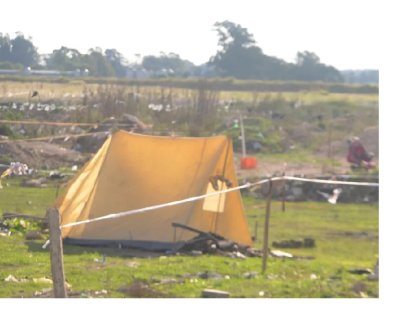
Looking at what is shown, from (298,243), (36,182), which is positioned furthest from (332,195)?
(36,182)

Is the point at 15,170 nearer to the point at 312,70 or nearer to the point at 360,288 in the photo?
the point at 312,70

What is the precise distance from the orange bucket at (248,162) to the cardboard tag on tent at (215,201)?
31 centimetres

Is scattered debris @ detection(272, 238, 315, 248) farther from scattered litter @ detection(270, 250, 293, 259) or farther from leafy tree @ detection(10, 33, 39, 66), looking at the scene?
leafy tree @ detection(10, 33, 39, 66)

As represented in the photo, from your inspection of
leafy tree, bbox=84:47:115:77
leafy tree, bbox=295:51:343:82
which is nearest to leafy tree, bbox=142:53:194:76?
leafy tree, bbox=84:47:115:77

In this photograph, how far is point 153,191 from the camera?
9406mm

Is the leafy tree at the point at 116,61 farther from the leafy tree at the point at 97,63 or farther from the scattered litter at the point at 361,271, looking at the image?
the scattered litter at the point at 361,271

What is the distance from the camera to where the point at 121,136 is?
938cm

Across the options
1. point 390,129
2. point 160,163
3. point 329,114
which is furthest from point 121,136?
point 390,129

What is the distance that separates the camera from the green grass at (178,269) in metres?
7.73

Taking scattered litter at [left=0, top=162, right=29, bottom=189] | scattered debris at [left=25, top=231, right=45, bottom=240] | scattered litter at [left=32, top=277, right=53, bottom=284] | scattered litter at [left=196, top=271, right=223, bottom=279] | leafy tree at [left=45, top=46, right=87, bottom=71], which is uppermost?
leafy tree at [left=45, top=46, right=87, bottom=71]

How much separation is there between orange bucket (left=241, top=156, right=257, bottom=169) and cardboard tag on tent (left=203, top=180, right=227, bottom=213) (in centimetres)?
31

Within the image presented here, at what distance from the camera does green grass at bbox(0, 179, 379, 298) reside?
773cm
